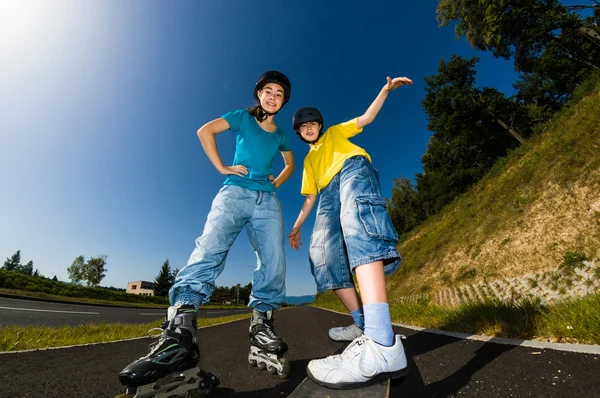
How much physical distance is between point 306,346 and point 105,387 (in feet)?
6.72

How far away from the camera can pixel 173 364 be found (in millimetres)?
1354

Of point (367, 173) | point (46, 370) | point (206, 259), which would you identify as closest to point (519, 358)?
point (367, 173)

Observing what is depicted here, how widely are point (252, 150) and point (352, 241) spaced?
1.55 metres

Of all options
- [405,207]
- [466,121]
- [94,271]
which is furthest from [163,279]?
[466,121]

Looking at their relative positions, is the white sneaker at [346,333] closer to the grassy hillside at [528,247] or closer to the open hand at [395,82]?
the grassy hillside at [528,247]

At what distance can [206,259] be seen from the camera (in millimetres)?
1978

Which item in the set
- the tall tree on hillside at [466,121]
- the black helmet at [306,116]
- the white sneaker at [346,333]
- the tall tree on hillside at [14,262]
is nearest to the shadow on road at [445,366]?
the white sneaker at [346,333]

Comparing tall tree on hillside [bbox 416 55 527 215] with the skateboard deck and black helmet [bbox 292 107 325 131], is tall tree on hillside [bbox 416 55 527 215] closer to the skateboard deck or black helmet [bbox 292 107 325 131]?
black helmet [bbox 292 107 325 131]

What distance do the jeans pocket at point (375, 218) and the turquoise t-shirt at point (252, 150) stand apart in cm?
114

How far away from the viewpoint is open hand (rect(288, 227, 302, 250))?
3.11 meters

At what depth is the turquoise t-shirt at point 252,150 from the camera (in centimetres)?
251

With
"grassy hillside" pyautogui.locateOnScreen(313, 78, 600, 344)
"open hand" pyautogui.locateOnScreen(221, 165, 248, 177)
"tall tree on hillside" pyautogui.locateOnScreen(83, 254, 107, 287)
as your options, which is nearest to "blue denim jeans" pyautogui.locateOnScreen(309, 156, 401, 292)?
"open hand" pyautogui.locateOnScreen(221, 165, 248, 177)

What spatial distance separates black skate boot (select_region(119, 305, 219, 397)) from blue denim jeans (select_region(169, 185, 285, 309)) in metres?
0.27

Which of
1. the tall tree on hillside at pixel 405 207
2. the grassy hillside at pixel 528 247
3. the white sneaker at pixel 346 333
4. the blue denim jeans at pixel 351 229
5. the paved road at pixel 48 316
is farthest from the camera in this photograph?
the tall tree on hillside at pixel 405 207
